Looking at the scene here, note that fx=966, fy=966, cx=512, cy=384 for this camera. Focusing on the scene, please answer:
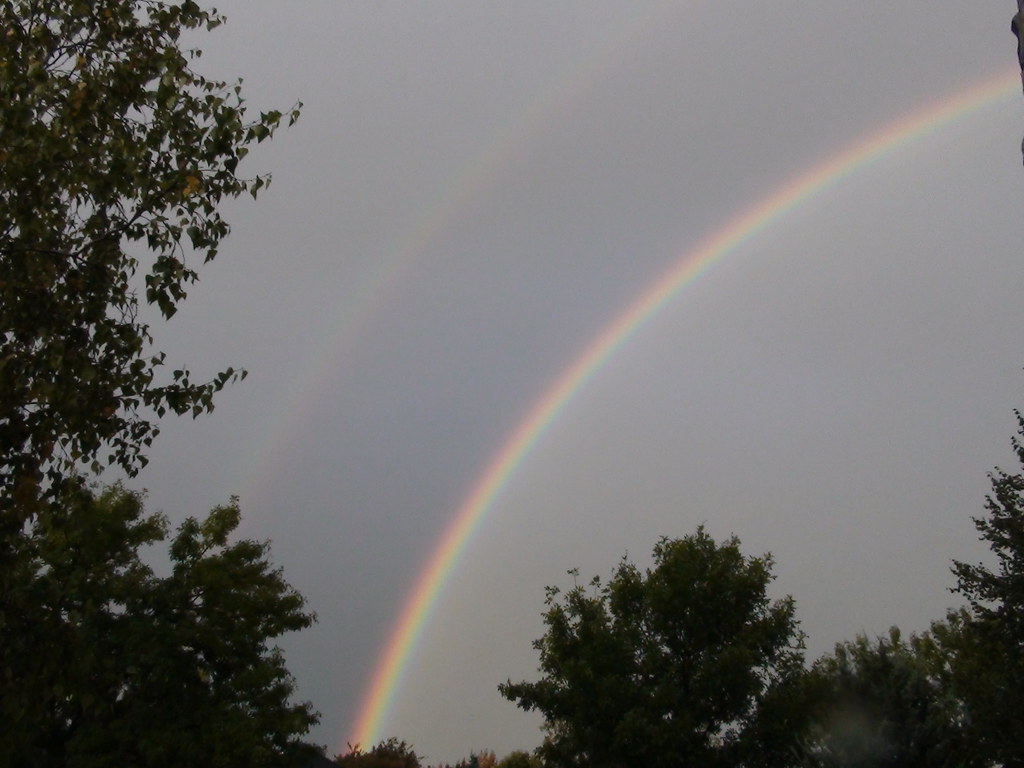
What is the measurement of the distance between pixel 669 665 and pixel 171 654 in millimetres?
15753

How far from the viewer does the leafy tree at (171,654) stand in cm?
2392

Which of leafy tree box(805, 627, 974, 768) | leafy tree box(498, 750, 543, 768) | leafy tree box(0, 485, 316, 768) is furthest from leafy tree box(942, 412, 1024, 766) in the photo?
leafy tree box(498, 750, 543, 768)

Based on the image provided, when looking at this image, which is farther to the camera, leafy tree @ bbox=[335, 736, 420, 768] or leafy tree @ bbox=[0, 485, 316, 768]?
leafy tree @ bbox=[335, 736, 420, 768]

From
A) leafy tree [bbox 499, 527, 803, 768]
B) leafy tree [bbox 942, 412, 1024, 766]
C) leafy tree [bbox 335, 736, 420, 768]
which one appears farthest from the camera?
leafy tree [bbox 335, 736, 420, 768]

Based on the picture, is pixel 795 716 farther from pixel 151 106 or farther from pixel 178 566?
pixel 151 106

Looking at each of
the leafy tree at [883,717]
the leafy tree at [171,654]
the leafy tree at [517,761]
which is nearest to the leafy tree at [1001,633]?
the leafy tree at [883,717]

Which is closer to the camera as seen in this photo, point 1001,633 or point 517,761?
point 1001,633

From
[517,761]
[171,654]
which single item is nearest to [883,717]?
[171,654]

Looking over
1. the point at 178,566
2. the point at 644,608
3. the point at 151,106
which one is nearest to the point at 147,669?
the point at 178,566

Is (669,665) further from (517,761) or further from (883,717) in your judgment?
(517,761)

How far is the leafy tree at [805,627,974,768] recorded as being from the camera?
28406 mm

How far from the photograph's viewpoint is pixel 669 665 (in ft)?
105

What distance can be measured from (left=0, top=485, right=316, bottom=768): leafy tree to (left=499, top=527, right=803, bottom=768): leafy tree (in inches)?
362

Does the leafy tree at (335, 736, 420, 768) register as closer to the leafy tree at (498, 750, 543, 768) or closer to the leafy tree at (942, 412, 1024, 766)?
the leafy tree at (498, 750, 543, 768)
